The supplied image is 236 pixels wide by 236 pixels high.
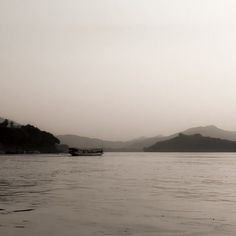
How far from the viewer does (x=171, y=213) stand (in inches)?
1249

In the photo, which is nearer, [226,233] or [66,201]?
[226,233]

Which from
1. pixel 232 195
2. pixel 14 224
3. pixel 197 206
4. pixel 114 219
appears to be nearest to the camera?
pixel 14 224

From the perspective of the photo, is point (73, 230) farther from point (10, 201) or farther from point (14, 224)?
point (10, 201)

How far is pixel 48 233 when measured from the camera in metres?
23.7

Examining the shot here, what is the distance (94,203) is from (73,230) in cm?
1225

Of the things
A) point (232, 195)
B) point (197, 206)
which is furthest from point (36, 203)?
point (232, 195)

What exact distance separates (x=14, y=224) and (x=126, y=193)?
21.1m

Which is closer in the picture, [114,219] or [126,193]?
[114,219]

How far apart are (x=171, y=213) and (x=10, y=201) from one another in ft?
40.9

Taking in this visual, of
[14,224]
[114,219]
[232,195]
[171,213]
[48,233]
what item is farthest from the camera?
[232,195]

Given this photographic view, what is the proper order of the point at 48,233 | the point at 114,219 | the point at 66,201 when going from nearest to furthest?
the point at 48,233, the point at 114,219, the point at 66,201

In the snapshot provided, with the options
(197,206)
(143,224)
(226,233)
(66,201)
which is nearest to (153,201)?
(197,206)

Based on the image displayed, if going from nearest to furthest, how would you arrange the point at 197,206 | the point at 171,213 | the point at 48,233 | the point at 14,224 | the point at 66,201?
the point at 48,233 → the point at 14,224 → the point at 171,213 → the point at 197,206 → the point at 66,201

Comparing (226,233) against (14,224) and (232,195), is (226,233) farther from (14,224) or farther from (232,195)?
(232,195)
